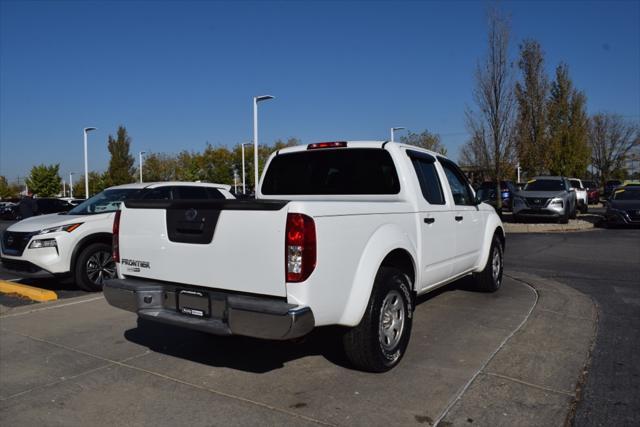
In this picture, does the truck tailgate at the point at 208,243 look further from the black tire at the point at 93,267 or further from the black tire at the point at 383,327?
the black tire at the point at 93,267

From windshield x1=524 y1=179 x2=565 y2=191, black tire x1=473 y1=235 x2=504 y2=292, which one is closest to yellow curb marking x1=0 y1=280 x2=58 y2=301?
black tire x1=473 y1=235 x2=504 y2=292

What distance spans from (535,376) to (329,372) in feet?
5.19

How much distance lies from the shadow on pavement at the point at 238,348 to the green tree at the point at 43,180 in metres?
57.2

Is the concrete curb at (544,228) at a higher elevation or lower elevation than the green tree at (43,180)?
lower

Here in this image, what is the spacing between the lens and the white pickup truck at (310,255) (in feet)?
11.1

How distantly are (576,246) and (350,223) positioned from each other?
10905 mm

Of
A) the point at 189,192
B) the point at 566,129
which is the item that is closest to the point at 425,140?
the point at 566,129

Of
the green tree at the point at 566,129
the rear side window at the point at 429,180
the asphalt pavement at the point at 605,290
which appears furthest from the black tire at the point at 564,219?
the rear side window at the point at 429,180

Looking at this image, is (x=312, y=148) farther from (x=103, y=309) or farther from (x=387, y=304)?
(x=103, y=309)

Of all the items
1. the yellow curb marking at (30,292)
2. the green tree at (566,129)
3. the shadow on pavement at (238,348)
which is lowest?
the shadow on pavement at (238,348)

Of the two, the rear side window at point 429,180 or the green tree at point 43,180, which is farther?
the green tree at point 43,180

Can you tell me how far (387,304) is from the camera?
4195 millimetres

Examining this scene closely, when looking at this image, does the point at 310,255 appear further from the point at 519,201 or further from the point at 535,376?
the point at 519,201

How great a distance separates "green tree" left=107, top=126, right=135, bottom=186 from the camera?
61156 millimetres
